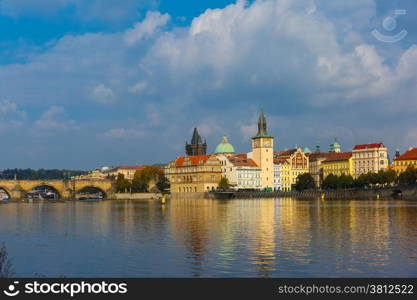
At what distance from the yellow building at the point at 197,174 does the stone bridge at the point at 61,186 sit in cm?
1900

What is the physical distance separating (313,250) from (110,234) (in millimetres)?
17395

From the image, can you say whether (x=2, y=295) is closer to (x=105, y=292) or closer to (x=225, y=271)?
(x=105, y=292)

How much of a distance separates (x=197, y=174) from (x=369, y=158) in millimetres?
46577

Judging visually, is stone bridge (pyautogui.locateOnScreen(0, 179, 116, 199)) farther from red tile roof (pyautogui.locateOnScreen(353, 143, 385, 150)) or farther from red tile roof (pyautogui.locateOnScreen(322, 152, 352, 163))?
red tile roof (pyautogui.locateOnScreen(353, 143, 385, 150))

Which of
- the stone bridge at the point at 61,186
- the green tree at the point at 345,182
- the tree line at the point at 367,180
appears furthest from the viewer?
the green tree at the point at 345,182

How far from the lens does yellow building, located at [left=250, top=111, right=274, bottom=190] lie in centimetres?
19362

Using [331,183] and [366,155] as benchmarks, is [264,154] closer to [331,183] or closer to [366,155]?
[366,155]

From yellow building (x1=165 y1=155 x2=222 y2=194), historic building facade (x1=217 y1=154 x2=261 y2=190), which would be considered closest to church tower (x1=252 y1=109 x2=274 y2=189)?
historic building facade (x1=217 y1=154 x2=261 y2=190)

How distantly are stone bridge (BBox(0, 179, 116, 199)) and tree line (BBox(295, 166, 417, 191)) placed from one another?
53.3m

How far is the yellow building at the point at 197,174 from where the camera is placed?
186 m

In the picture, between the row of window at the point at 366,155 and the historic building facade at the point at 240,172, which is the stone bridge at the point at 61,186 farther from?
the row of window at the point at 366,155

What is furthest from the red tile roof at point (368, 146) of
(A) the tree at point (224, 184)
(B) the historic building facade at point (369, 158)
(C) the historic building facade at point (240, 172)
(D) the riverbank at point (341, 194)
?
(A) the tree at point (224, 184)

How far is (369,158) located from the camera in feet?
591

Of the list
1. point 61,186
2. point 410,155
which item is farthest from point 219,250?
point 410,155
